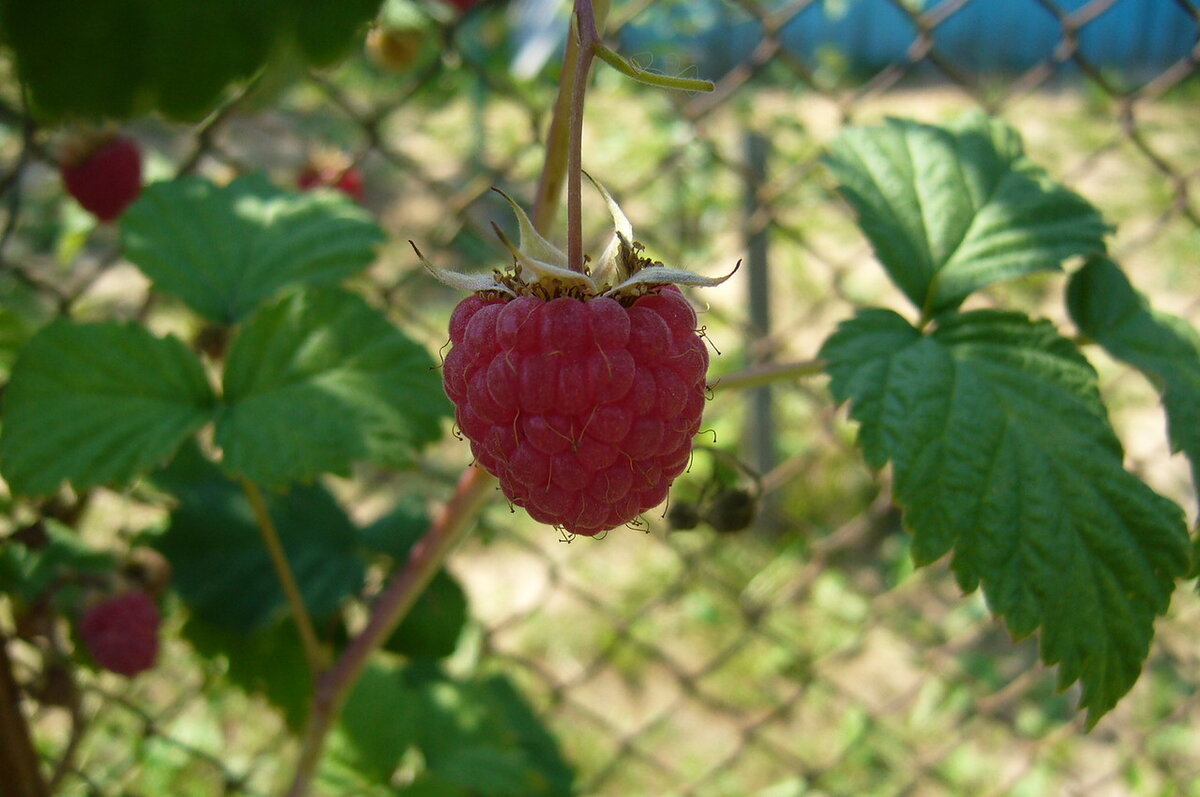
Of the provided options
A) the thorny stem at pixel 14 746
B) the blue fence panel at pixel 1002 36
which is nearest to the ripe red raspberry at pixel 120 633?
the thorny stem at pixel 14 746

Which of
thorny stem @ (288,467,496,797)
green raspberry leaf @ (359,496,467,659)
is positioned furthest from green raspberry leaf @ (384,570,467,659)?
thorny stem @ (288,467,496,797)

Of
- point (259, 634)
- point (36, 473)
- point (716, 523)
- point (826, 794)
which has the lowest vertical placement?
point (826, 794)

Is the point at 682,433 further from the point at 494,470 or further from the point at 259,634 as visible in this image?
the point at 259,634

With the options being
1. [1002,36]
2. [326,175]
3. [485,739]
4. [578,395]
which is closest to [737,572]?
[485,739]

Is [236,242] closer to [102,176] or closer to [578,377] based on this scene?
[102,176]

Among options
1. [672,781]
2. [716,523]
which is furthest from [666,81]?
[672,781]

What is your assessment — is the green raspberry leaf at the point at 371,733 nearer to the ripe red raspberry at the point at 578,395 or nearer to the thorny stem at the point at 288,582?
the thorny stem at the point at 288,582
